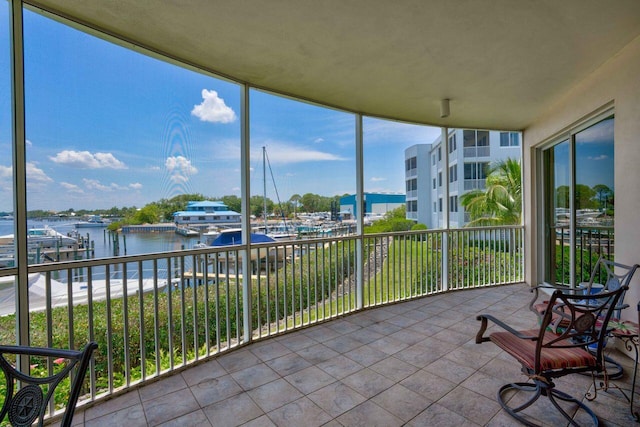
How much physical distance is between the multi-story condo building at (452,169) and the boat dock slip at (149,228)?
304 cm

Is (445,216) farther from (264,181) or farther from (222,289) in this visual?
(222,289)

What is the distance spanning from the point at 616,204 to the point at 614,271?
588 millimetres

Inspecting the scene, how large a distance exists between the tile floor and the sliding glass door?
111 centimetres

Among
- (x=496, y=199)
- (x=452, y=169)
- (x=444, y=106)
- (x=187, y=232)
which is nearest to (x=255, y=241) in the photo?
(x=187, y=232)

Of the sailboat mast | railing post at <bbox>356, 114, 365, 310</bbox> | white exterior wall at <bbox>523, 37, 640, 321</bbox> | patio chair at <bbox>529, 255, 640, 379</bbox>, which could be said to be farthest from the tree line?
white exterior wall at <bbox>523, 37, 640, 321</bbox>

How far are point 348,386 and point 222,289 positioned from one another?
136 centimetres

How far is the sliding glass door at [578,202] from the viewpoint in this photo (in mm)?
A: 2939

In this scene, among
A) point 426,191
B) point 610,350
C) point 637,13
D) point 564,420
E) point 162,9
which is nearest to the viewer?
point 564,420

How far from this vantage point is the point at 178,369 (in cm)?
235

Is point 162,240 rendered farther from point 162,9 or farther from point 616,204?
point 616,204

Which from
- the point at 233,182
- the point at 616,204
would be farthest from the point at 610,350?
the point at 233,182

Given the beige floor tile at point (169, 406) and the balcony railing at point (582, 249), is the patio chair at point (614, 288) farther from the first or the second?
the beige floor tile at point (169, 406)

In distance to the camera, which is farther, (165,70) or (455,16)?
(165,70)

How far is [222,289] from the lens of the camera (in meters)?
2.74
